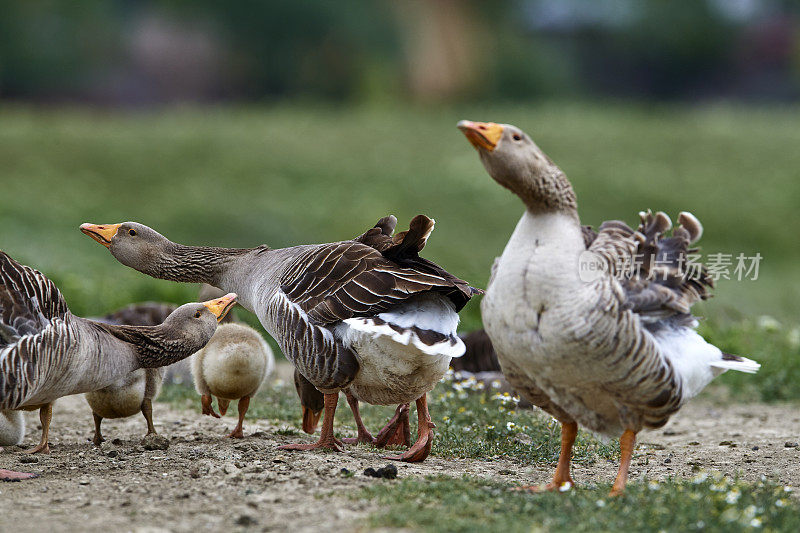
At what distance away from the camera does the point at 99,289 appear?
11.7 metres

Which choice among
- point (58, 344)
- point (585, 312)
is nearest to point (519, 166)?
point (585, 312)

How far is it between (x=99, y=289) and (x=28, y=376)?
20.4ft

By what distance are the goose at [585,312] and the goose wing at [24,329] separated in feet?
8.83

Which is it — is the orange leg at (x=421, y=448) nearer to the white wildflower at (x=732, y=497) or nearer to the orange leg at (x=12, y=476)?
the white wildflower at (x=732, y=497)

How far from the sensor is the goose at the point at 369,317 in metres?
6.11

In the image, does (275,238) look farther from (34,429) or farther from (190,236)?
(34,429)

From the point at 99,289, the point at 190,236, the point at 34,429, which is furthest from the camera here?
the point at 190,236

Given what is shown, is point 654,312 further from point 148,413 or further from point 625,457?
point 148,413

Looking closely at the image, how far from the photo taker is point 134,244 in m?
7.27

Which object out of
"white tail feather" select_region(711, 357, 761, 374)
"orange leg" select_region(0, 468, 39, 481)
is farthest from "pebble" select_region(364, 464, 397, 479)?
"orange leg" select_region(0, 468, 39, 481)

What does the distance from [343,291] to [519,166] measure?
6.22ft

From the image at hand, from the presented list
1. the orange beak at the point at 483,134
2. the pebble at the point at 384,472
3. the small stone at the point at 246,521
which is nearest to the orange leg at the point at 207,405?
the pebble at the point at 384,472

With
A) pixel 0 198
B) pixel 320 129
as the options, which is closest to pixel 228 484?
pixel 0 198

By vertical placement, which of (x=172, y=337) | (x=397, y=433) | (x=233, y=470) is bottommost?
(x=233, y=470)
